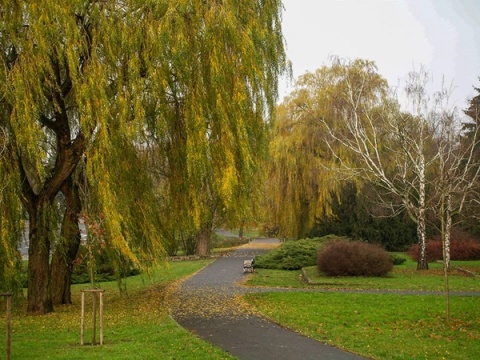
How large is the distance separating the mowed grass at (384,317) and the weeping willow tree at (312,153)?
48.2 ft

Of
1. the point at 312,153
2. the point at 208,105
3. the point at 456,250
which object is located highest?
the point at 312,153

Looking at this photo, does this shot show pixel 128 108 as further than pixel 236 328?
Yes

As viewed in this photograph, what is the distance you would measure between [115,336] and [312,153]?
2537 cm

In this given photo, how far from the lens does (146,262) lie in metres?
12.6

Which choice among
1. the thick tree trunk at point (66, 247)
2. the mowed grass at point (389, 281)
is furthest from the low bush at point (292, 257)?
the thick tree trunk at point (66, 247)

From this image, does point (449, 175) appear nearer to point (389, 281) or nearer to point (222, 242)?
point (389, 281)

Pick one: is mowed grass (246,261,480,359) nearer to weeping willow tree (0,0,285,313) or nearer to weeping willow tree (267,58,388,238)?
weeping willow tree (0,0,285,313)

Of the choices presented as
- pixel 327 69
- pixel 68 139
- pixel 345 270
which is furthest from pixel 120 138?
pixel 327 69

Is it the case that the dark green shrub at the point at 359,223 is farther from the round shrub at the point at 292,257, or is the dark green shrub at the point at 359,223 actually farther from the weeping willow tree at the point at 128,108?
the weeping willow tree at the point at 128,108

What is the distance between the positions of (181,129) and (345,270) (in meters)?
10.8

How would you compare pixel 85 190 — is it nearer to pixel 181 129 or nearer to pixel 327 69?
pixel 181 129

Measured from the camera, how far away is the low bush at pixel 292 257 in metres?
25.9

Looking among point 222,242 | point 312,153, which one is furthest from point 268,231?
point 312,153

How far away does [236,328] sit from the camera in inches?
421
